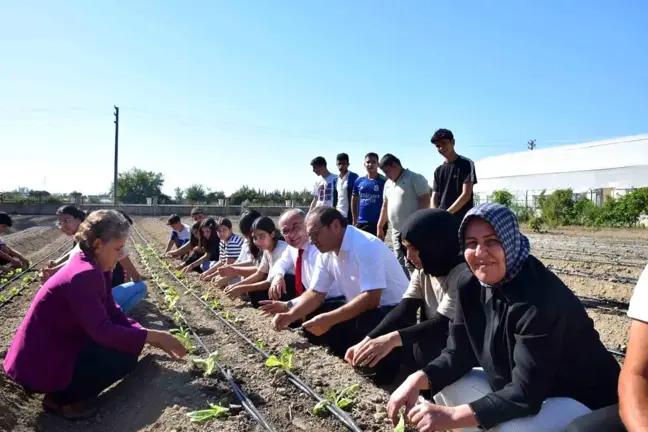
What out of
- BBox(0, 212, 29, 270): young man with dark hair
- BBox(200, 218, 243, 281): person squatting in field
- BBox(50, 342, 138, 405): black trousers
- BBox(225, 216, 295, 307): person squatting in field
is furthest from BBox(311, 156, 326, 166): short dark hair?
BBox(0, 212, 29, 270): young man with dark hair

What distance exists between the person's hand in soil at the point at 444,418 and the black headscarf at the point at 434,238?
3.45 feet

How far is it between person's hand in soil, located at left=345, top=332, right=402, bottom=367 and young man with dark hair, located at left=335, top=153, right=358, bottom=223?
4.18 meters

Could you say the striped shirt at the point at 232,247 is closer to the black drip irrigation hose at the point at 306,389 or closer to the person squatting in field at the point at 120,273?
the person squatting in field at the point at 120,273

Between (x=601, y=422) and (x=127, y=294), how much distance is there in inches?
168

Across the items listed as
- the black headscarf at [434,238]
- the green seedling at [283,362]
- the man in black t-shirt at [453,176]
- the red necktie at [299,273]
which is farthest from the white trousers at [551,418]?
the man in black t-shirt at [453,176]

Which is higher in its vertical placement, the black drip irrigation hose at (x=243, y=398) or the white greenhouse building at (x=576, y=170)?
the white greenhouse building at (x=576, y=170)

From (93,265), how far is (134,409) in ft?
3.22

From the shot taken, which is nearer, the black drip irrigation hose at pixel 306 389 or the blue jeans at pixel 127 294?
the black drip irrigation hose at pixel 306 389

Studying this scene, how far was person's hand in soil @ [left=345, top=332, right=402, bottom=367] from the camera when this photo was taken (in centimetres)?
284

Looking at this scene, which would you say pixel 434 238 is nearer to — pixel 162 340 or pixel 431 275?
pixel 431 275

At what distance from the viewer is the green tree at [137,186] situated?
6438cm

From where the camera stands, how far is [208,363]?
3773mm

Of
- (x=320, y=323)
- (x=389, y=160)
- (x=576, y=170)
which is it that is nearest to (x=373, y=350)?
(x=320, y=323)

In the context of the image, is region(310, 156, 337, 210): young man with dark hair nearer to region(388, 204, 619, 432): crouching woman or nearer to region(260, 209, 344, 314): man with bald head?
region(260, 209, 344, 314): man with bald head
